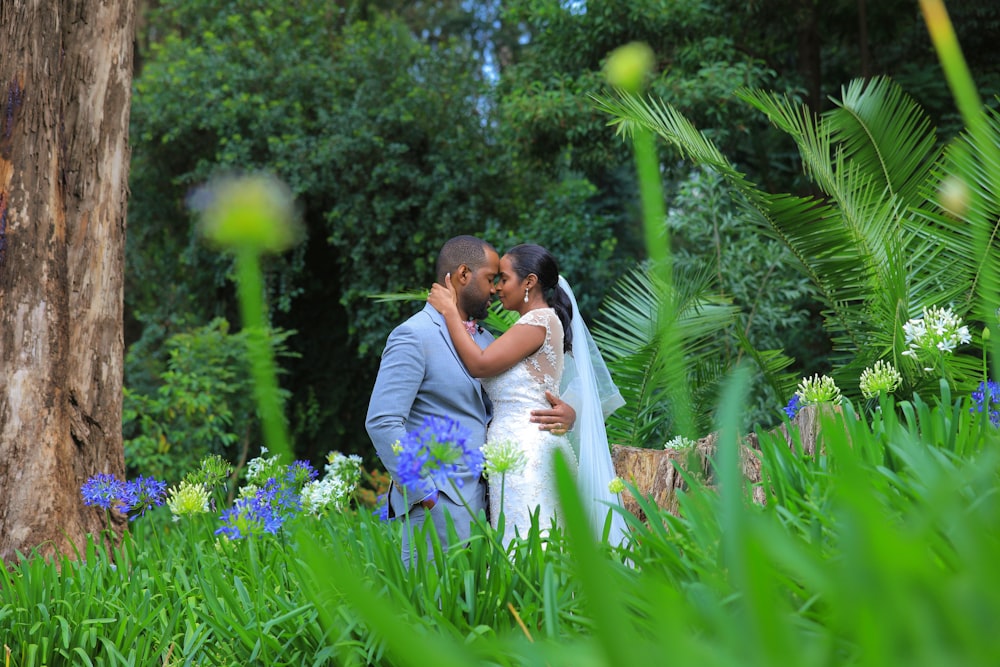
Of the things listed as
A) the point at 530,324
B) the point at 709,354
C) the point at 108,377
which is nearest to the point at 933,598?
the point at 530,324

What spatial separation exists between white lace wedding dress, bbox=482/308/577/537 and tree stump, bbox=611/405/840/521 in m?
0.34

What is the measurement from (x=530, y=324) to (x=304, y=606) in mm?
1642

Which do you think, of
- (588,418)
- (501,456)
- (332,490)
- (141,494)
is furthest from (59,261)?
(501,456)

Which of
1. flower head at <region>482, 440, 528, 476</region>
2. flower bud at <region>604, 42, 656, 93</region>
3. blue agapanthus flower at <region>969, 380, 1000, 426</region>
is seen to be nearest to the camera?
flower bud at <region>604, 42, 656, 93</region>

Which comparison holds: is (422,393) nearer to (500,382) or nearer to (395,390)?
(395,390)

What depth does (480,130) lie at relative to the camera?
10.8 meters

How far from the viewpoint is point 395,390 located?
9.77ft

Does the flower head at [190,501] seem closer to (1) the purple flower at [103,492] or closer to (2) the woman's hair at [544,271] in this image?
(1) the purple flower at [103,492]

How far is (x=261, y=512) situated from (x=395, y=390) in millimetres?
609

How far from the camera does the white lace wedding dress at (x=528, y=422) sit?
325cm

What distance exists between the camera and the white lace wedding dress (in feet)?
10.7

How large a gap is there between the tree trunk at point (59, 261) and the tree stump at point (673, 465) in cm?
217

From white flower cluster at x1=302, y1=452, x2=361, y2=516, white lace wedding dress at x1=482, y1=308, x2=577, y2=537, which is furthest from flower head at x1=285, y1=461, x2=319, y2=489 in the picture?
white lace wedding dress at x1=482, y1=308, x2=577, y2=537

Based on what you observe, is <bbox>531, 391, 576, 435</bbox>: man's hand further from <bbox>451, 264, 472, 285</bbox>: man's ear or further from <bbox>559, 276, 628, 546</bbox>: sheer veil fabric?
<bbox>451, 264, 472, 285</bbox>: man's ear
